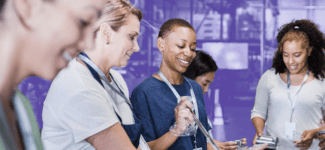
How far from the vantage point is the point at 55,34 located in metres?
0.42

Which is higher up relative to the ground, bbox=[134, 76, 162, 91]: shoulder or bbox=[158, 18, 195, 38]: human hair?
bbox=[158, 18, 195, 38]: human hair

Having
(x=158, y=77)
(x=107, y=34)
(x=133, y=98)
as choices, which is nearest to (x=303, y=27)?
(x=158, y=77)

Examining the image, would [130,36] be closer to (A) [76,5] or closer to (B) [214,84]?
(A) [76,5]

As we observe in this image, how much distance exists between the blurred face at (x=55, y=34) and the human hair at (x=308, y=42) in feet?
5.84

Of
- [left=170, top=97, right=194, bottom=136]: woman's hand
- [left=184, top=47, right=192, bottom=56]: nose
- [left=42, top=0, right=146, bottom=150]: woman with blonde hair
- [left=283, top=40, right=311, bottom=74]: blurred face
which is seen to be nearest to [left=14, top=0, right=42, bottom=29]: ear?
[left=42, top=0, right=146, bottom=150]: woman with blonde hair

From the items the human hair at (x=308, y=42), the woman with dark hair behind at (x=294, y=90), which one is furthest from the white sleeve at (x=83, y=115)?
the human hair at (x=308, y=42)

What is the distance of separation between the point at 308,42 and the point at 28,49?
2.00 m

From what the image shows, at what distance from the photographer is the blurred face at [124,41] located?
96 cm

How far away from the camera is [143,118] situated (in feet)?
3.94

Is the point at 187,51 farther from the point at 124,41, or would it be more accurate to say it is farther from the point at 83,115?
the point at 83,115

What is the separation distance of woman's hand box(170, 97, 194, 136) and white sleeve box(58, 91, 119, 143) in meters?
0.47

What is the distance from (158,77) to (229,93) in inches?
96.3

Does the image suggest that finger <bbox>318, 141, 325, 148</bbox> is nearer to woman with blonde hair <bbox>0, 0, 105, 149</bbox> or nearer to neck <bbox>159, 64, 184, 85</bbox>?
neck <bbox>159, 64, 184, 85</bbox>

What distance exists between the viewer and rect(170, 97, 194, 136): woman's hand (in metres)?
1.15
